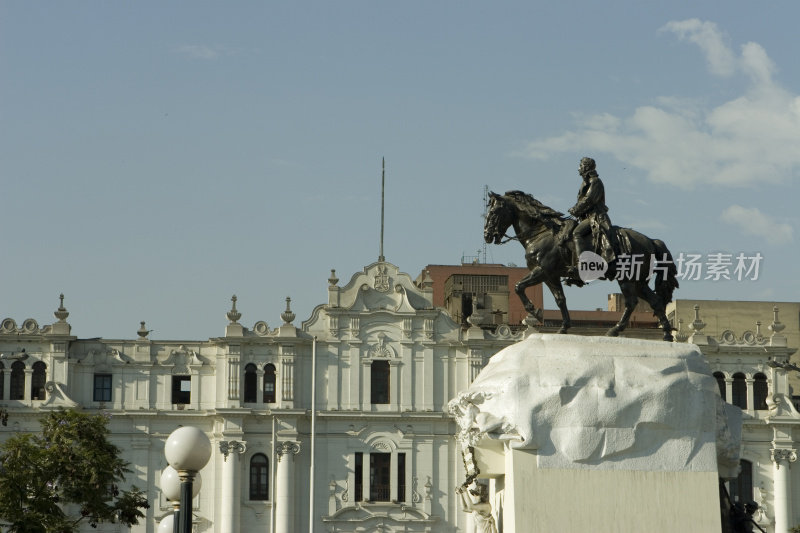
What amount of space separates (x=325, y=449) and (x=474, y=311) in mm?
8495

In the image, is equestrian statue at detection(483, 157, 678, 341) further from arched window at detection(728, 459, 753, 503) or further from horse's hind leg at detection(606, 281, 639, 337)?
arched window at detection(728, 459, 753, 503)

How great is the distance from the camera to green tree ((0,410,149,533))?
124 ft

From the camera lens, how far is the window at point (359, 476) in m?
62.3

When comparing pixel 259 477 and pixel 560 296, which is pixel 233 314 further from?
pixel 560 296

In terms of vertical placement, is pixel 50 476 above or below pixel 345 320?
below

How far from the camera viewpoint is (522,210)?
68.5 ft

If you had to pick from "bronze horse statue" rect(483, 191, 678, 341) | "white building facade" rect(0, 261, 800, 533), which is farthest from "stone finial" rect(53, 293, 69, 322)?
"bronze horse statue" rect(483, 191, 678, 341)

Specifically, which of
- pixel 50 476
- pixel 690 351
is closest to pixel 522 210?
pixel 690 351

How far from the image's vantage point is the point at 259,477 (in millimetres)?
62094

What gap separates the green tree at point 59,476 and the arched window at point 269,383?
2066 centimetres

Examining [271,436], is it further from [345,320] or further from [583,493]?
[583,493]

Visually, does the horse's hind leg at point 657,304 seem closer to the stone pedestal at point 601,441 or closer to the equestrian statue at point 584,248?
the equestrian statue at point 584,248

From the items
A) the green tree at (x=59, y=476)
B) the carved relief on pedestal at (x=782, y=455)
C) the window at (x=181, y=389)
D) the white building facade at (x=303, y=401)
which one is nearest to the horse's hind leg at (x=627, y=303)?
the green tree at (x=59, y=476)

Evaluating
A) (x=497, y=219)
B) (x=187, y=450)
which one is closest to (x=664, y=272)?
(x=497, y=219)
